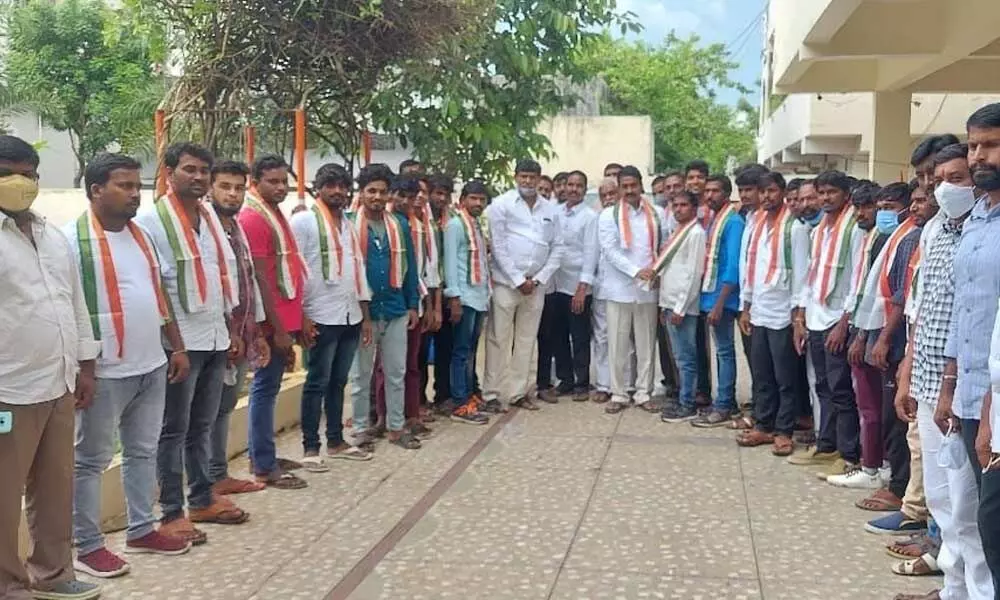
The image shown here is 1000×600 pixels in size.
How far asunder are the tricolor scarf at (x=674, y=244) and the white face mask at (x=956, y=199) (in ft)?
12.7

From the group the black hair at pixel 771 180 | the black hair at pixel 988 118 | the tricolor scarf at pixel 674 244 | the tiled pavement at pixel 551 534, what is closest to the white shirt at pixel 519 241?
the tricolor scarf at pixel 674 244

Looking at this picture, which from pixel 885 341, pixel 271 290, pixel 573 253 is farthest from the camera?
pixel 573 253

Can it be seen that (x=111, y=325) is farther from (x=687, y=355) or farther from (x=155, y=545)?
(x=687, y=355)

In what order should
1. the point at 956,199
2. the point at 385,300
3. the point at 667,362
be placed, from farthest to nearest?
the point at 667,362, the point at 385,300, the point at 956,199

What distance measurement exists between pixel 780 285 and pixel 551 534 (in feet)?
9.01

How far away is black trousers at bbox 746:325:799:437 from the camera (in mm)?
6859

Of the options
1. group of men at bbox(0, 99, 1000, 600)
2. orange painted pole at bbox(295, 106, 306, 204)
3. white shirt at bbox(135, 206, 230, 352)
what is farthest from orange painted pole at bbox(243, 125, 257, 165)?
white shirt at bbox(135, 206, 230, 352)

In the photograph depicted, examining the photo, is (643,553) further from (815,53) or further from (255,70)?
(815,53)

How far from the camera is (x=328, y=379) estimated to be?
20.9 ft

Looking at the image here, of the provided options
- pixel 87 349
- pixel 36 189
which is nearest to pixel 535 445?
pixel 87 349

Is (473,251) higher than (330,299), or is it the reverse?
(473,251)

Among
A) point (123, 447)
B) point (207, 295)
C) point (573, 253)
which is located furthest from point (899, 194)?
point (123, 447)

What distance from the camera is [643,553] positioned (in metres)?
4.81

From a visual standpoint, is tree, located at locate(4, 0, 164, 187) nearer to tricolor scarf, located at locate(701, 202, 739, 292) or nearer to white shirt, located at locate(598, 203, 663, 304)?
white shirt, located at locate(598, 203, 663, 304)
